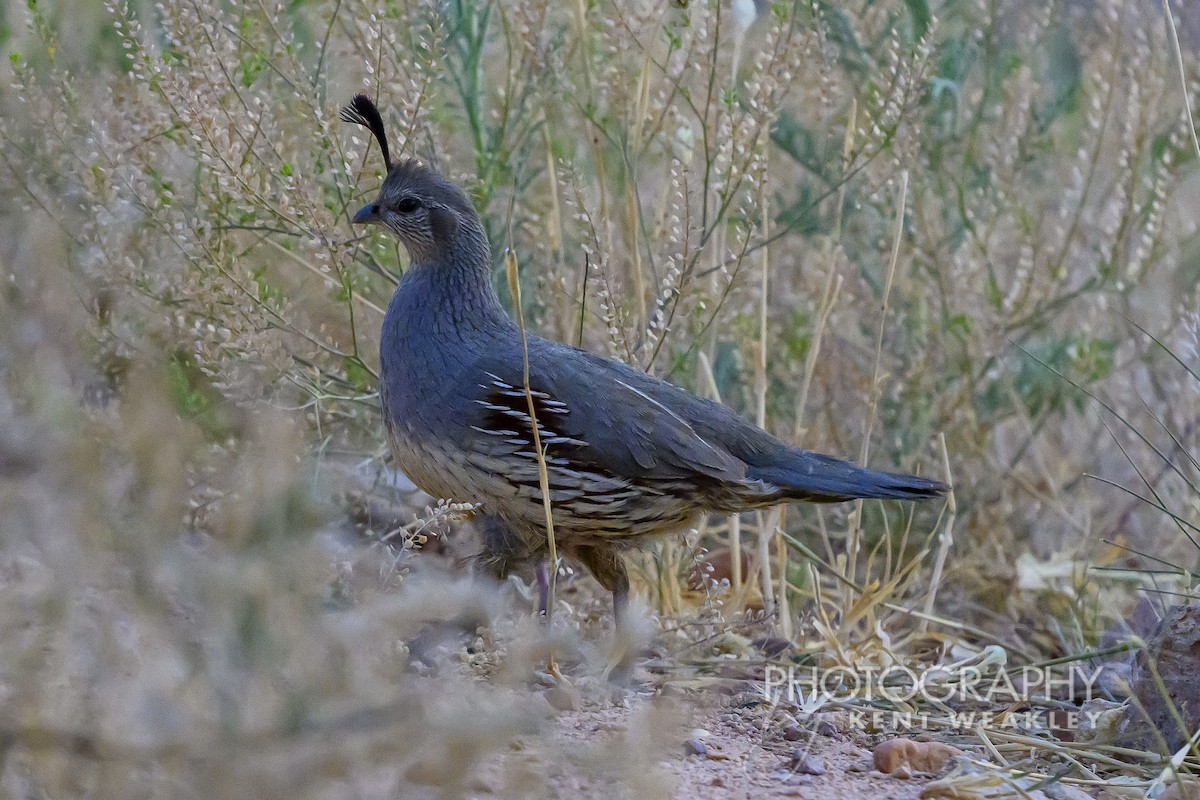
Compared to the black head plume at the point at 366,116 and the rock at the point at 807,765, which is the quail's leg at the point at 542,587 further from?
the black head plume at the point at 366,116

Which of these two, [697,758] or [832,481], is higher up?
[832,481]

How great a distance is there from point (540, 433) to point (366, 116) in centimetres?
91

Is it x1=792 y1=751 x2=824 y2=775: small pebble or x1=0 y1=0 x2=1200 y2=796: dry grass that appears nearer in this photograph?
x1=0 y1=0 x2=1200 y2=796: dry grass

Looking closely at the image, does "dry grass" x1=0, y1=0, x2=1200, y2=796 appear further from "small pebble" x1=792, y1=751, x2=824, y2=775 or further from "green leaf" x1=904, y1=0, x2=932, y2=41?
"small pebble" x1=792, y1=751, x2=824, y2=775

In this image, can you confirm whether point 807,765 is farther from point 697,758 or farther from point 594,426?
point 594,426

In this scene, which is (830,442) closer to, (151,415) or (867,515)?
(867,515)

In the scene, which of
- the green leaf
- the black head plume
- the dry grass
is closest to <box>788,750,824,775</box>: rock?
the dry grass

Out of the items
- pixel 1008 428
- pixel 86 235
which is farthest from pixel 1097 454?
pixel 86 235

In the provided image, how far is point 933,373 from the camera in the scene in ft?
14.7

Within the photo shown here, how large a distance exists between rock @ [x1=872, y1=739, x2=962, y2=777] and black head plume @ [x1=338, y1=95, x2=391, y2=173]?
1.85m

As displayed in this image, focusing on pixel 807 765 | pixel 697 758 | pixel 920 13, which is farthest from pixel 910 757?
pixel 920 13

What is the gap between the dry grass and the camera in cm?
172

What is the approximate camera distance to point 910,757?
103 inches

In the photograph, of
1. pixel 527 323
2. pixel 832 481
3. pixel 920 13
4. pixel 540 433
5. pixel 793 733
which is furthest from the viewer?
pixel 527 323
